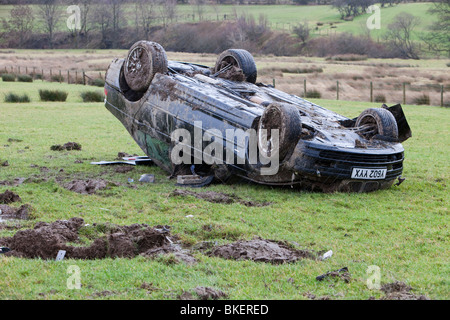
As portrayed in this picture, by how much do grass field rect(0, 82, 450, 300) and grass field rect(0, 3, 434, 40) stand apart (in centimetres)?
7454

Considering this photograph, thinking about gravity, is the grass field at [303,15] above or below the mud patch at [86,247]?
above

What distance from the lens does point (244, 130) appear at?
9.30 m

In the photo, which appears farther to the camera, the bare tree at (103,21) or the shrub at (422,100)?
the bare tree at (103,21)

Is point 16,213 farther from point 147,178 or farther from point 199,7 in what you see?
point 199,7

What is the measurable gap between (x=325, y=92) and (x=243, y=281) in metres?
28.2

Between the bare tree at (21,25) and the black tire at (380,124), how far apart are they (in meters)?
92.2

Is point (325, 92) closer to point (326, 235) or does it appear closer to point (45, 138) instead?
point (45, 138)

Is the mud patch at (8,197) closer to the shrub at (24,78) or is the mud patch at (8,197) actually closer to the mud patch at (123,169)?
the mud patch at (123,169)

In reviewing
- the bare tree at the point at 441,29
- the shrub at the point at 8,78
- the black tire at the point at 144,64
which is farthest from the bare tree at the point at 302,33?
the black tire at the point at 144,64

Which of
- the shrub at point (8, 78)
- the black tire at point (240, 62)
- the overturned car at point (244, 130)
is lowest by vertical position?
the shrub at point (8, 78)

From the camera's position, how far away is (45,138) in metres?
16.2

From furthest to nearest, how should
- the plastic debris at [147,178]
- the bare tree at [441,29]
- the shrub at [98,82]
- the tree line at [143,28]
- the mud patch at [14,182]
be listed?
the tree line at [143,28]
the bare tree at [441,29]
the shrub at [98,82]
the plastic debris at [147,178]
the mud patch at [14,182]

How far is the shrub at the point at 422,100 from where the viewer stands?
28219mm
